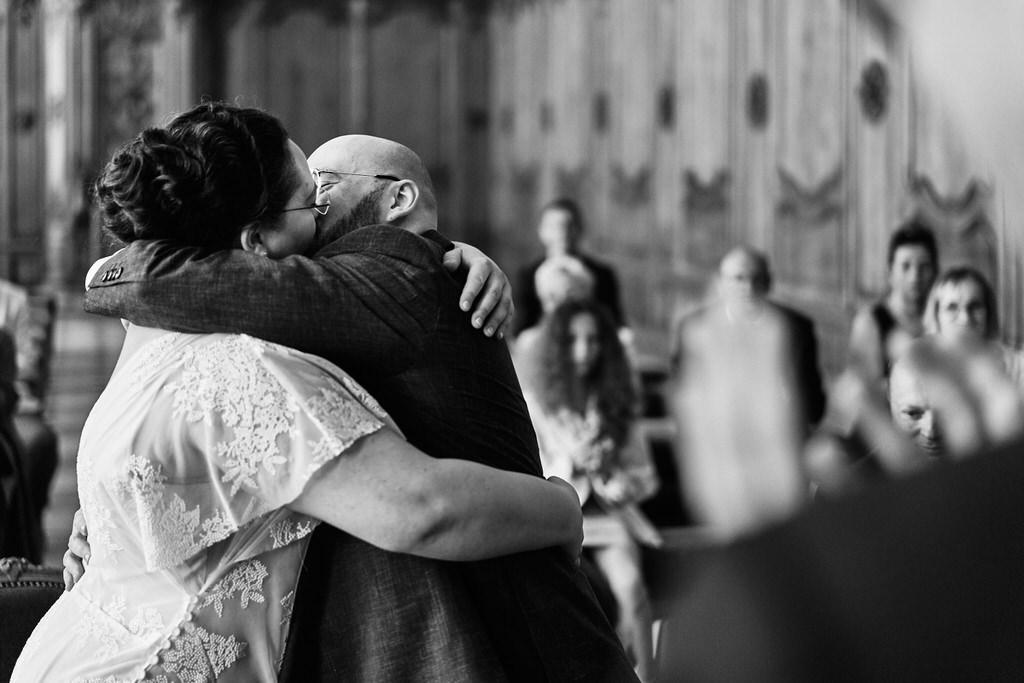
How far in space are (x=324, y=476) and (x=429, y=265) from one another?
31 centimetres

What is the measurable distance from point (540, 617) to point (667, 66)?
9.72 meters

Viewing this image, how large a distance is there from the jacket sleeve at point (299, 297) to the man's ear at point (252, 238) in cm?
6

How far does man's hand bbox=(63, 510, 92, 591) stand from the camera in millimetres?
2027

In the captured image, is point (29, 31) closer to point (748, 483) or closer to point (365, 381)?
point (365, 381)

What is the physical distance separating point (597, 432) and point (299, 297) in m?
3.45

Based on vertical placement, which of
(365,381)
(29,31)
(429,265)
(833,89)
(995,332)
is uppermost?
(29,31)

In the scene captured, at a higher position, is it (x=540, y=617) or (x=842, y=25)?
(x=842, y=25)

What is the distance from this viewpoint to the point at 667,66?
11.1 meters

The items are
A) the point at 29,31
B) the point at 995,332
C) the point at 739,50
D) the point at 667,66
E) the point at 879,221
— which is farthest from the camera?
the point at 29,31

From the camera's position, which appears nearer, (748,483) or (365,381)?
(748,483)

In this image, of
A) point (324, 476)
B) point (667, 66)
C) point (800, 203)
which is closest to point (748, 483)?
point (324, 476)

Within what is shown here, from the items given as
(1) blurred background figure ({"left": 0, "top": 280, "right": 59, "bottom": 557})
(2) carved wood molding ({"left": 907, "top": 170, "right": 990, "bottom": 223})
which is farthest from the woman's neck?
(1) blurred background figure ({"left": 0, "top": 280, "right": 59, "bottom": 557})

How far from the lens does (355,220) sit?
6.61ft

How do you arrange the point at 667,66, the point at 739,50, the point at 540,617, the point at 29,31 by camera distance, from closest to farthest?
the point at 540,617 → the point at 739,50 → the point at 667,66 → the point at 29,31
